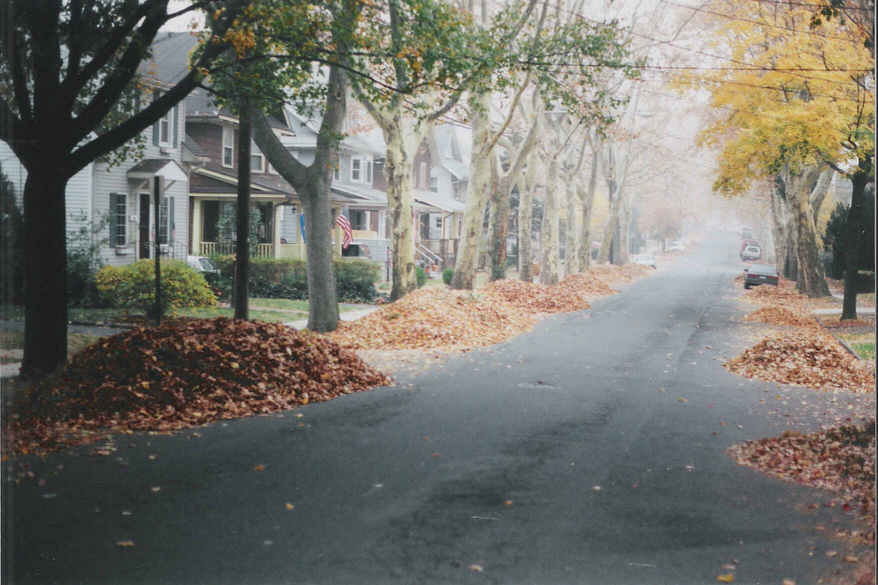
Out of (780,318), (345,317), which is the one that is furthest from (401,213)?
(780,318)

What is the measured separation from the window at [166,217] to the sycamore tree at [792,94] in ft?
61.8

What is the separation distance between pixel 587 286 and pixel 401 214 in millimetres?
15937

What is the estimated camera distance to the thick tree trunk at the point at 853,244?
24.2 m

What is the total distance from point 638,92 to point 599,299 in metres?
13.2

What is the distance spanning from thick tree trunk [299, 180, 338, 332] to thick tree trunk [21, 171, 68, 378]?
7.77 meters

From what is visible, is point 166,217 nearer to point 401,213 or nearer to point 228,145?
point 228,145

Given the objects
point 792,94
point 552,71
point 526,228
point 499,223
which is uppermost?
point 792,94

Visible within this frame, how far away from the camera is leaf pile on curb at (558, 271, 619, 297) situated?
125 ft

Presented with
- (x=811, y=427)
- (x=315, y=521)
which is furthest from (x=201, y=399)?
(x=811, y=427)

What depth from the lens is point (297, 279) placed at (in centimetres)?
2994

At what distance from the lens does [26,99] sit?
457 inches

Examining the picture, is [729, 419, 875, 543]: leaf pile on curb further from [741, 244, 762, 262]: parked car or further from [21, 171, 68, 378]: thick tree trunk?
[741, 244, 762, 262]: parked car

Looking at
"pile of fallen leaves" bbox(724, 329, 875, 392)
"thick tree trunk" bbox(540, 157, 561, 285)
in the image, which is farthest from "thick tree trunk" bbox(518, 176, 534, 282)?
"pile of fallen leaves" bbox(724, 329, 875, 392)

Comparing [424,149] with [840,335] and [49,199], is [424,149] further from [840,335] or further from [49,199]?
[49,199]
